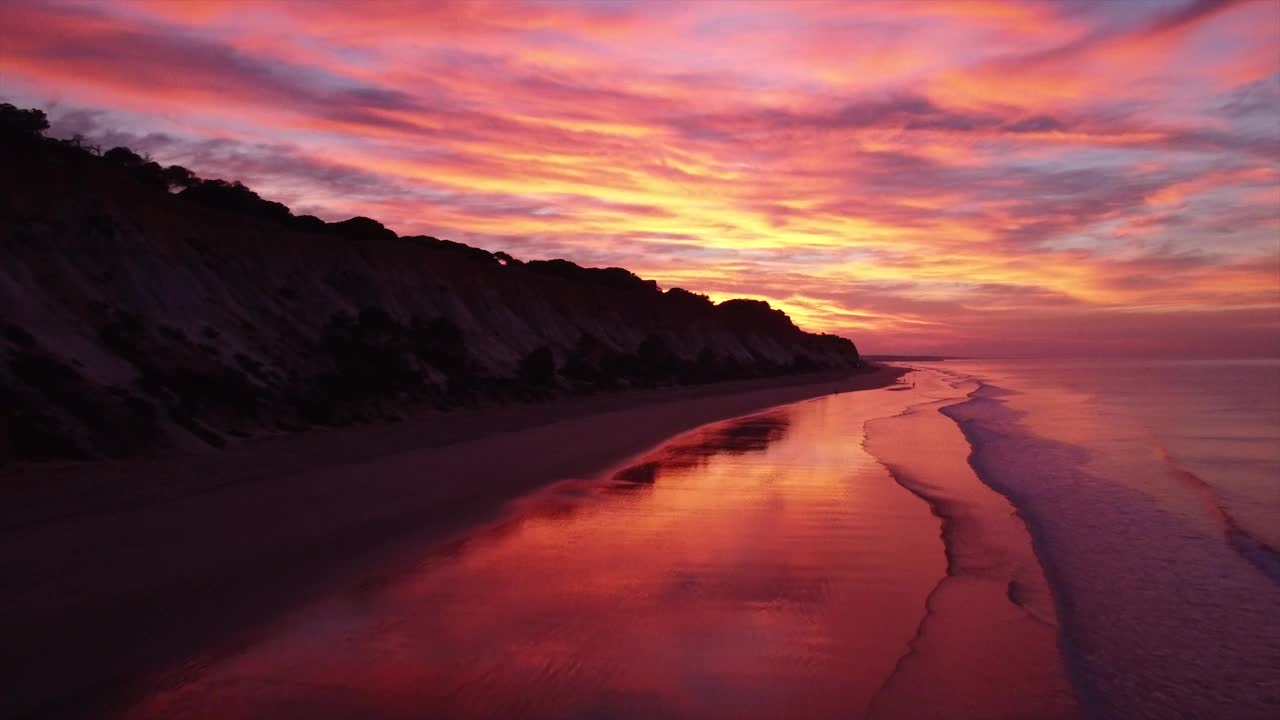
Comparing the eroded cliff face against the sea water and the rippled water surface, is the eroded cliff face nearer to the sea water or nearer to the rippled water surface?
the rippled water surface

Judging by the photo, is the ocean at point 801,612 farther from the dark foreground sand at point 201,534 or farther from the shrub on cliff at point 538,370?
the shrub on cliff at point 538,370

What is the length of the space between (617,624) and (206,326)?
18.4 metres

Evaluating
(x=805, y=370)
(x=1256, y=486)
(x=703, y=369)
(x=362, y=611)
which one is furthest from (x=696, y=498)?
(x=805, y=370)

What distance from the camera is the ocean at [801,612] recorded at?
603 centimetres

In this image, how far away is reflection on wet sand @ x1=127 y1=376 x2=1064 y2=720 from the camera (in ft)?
19.4

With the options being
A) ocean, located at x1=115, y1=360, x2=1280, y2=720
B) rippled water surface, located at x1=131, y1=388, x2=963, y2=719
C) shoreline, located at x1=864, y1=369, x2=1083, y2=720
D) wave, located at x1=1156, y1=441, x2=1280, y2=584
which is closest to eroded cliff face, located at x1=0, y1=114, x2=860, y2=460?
ocean, located at x1=115, y1=360, x2=1280, y2=720

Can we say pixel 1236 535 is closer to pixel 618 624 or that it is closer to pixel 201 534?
pixel 618 624

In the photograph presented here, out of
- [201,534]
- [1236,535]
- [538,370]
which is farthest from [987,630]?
[538,370]

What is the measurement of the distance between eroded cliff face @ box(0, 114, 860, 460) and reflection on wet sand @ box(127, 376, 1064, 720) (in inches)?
295

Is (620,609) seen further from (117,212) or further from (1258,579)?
(117,212)

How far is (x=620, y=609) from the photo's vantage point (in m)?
7.90

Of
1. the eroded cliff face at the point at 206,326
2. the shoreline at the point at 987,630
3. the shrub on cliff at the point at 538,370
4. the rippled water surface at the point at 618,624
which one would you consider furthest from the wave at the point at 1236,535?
the shrub on cliff at the point at 538,370

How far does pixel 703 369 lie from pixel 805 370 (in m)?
35.5

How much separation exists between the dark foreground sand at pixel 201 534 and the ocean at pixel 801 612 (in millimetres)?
555
